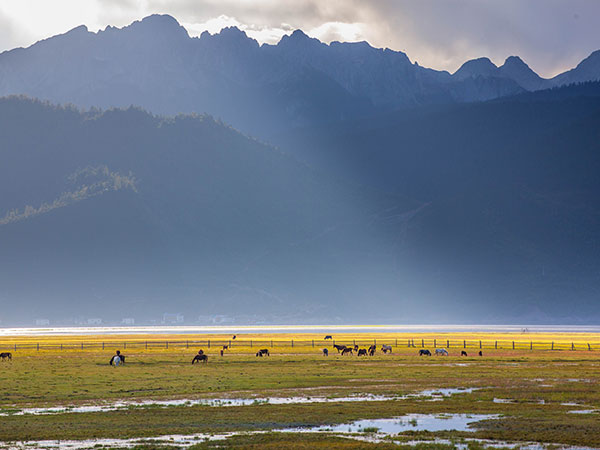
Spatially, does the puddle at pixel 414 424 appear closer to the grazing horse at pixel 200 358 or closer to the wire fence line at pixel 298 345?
the grazing horse at pixel 200 358

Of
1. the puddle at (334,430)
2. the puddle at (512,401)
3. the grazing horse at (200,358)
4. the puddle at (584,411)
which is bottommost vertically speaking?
the puddle at (334,430)

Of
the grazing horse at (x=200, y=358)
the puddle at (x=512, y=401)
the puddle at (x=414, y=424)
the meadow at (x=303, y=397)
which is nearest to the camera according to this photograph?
the meadow at (x=303, y=397)

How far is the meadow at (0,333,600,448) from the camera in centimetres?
3894

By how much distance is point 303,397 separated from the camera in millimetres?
53719

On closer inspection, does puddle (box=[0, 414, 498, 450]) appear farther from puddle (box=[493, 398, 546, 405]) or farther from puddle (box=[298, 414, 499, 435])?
puddle (box=[493, 398, 546, 405])

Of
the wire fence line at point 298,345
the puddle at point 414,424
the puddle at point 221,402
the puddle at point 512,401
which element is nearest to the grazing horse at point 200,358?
the wire fence line at point 298,345

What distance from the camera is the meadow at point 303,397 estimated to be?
38938 mm

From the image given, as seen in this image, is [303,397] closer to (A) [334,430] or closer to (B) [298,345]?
(A) [334,430]

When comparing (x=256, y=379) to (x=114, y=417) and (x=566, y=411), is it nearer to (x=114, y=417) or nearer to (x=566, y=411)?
(x=114, y=417)

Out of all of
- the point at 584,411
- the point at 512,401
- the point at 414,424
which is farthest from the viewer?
the point at 512,401

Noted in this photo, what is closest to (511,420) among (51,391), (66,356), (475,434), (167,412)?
(475,434)

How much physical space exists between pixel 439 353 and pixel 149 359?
31.8 m

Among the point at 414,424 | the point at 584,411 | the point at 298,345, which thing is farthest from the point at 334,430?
the point at 298,345

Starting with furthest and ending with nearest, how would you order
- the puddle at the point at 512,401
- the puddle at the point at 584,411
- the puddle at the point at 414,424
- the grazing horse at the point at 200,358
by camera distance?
the grazing horse at the point at 200,358 → the puddle at the point at 512,401 → the puddle at the point at 584,411 → the puddle at the point at 414,424
